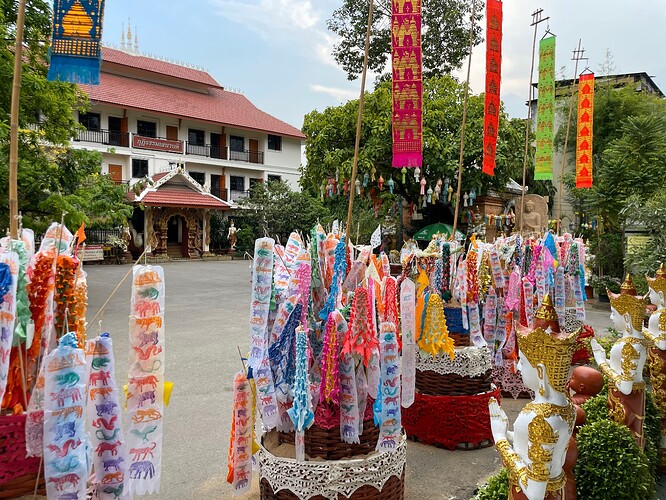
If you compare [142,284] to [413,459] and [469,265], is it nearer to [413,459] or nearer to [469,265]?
[413,459]

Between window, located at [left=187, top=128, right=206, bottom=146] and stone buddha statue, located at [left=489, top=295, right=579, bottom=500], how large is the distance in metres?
23.5

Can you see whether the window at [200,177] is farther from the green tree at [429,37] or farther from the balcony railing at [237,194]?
the green tree at [429,37]

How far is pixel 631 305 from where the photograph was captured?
8.59 feet

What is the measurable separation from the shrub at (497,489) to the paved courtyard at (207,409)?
58 cm

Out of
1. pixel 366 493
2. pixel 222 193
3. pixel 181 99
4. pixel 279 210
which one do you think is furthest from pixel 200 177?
pixel 366 493

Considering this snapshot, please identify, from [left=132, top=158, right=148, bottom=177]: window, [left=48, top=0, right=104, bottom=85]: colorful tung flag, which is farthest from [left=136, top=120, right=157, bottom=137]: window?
[left=48, top=0, right=104, bottom=85]: colorful tung flag

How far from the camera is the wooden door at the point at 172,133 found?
22531 millimetres

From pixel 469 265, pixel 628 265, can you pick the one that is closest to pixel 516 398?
pixel 469 265

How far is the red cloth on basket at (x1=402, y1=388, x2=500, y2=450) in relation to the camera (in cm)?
325

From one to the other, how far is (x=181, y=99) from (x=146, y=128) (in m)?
2.29

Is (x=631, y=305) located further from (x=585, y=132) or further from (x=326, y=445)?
(x=585, y=132)

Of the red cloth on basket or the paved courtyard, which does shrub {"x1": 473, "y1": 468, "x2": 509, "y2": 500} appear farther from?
the red cloth on basket

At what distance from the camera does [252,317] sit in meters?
2.12

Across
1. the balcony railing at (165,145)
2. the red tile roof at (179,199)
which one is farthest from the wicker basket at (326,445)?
the balcony railing at (165,145)
